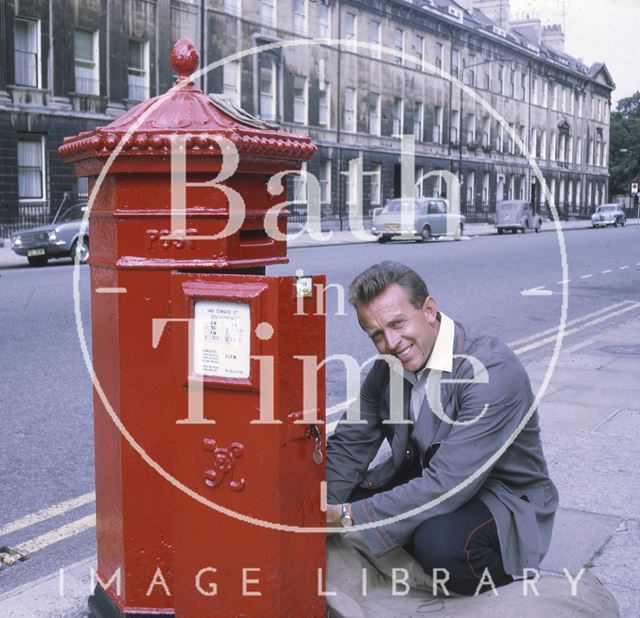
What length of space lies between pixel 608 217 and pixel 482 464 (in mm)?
54000

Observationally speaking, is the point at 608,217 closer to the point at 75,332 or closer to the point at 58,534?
the point at 75,332

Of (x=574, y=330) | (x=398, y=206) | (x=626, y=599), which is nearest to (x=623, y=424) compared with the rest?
(x=626, y=599)

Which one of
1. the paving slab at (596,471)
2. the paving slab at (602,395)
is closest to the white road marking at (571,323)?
the paving slab at (602,395)

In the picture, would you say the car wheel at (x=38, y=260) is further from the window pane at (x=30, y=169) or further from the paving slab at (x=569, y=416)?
the paving slab at (x=569, y=416)

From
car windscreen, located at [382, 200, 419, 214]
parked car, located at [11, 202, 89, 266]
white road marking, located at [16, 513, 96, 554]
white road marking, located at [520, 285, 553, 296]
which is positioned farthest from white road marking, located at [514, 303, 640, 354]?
car windscreen, located at [382, 200, 419, 214]

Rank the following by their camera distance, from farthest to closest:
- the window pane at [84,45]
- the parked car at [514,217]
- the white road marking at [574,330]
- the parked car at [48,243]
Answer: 1. the parked car at [514,217]
2. the window pane at [84,45]
3. the parked car at [48,243]
4. the white road marking at [574,330]

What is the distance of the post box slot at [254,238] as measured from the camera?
2.62 meters

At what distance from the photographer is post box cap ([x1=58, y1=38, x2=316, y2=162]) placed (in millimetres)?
2453

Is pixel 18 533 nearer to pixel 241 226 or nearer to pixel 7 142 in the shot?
pixel 241 226

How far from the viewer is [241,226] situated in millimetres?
2570

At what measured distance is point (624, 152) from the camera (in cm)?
8456

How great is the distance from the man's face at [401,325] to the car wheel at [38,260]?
17.0 meters

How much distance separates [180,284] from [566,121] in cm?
6742

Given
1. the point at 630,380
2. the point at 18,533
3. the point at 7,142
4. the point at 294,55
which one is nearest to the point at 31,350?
the point at 18,533
